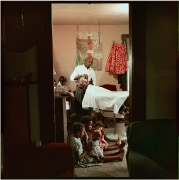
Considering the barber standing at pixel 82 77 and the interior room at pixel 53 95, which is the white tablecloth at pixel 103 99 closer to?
the barber standing at pixel 82 77

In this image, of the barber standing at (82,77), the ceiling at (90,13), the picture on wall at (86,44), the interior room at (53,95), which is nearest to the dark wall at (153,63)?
the interior room at (53,95)

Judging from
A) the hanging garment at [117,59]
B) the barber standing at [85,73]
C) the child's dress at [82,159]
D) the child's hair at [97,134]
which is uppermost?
the hanging garment at [117,59]

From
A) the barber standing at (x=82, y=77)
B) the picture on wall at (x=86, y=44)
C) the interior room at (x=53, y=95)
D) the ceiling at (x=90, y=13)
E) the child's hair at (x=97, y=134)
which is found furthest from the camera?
the picture on wall at (x=86, y=44)

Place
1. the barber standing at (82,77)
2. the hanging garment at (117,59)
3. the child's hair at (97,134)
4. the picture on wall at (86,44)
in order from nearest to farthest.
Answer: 1. the child's hair at (97,134)
2. the barber standing at (82,77)
3. the hanging garment at (117,59)
4. the picture on wall at (86,44)

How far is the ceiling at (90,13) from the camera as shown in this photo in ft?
11.5

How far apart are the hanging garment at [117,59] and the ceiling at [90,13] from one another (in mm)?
472

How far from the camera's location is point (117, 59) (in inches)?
196

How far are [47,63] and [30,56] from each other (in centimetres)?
14

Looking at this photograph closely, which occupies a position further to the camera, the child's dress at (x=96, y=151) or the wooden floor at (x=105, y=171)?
the child's dress at (x=96, y=151)

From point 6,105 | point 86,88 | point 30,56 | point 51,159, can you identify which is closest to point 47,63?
point 30,56

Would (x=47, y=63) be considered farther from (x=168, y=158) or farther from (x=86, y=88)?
(x=86, y=88)

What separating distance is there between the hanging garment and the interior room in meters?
2.51

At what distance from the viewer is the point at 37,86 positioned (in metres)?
2.14

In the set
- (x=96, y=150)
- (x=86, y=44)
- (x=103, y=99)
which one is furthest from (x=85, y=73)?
(x=96, y=150)
